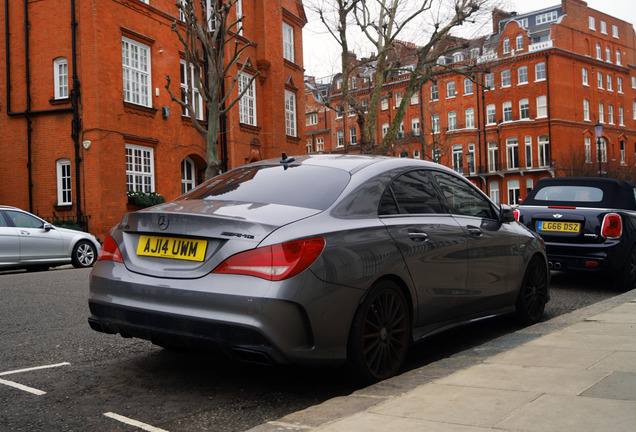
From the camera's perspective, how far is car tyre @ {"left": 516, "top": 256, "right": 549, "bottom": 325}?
621 cm

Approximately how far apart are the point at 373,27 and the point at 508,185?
3949 cm

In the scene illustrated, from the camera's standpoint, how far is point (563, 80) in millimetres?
62281

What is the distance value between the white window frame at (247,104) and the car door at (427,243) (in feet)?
80.8

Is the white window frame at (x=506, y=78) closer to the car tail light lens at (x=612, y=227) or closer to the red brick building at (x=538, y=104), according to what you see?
the red brick building at (x=538, y=104)

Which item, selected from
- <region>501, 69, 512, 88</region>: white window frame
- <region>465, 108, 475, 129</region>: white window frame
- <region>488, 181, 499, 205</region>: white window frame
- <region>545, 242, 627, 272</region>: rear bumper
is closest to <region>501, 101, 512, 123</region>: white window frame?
<region>501, 69, 512, 88</region>: white window frame

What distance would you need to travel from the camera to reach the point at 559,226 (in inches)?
361

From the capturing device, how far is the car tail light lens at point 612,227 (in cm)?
884

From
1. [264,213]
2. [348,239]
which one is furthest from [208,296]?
[348,239]

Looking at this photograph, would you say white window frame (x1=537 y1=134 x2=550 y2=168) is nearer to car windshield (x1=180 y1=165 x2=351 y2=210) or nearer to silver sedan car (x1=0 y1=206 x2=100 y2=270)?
silver sedan car (x1=0 y1=206 x2=100 y2=270)

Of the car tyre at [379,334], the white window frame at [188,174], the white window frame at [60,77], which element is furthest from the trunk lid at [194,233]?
the white window frame at [188,174]

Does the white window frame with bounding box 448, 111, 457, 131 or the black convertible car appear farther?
the white window frame with bounding box 448, 111, 457, 131

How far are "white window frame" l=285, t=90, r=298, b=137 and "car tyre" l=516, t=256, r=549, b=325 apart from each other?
89.2 ft

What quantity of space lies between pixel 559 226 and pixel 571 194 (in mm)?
920

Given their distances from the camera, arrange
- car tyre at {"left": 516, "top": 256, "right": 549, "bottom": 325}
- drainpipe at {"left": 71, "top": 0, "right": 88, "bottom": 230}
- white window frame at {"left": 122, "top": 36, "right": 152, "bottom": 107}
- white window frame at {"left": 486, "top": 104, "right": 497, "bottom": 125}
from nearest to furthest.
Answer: car tyre at {"left": 516, "top": 256, "right": 549, "bottom": 325}, drainpipe at {"left": 71, "top": 0, "right": 88, "bottom": 230}, white window frame at {"left": 122, "top": 36, "right": 152, "bottom": 107}, white window frame at {"left": 486, "top": 104, "right": 497, "bottom": 125}
